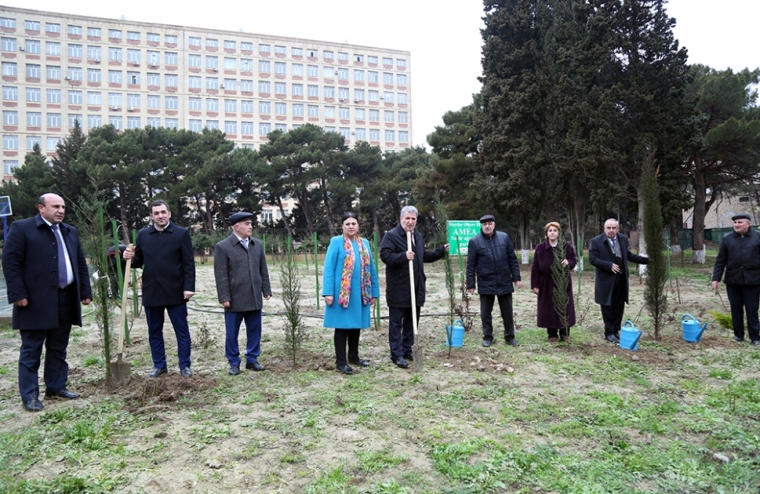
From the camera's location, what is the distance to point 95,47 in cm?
5300

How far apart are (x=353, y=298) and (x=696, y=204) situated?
71.8ft

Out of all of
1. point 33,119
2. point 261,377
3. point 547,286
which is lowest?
point 261,377

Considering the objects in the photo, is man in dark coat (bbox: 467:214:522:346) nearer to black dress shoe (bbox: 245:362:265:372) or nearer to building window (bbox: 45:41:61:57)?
black dress shoe (bbox: 245:362:265:372)

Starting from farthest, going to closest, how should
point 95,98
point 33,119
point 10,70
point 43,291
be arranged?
1. point 95,98
2. point 33,119
3. point 10,70
4. point 43,291

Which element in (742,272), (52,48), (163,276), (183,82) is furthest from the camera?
(183,82)

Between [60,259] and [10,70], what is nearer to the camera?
[60,259]

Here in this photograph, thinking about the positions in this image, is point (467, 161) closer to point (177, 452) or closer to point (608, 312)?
point (608, 312)

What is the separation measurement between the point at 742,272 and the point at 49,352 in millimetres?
7769

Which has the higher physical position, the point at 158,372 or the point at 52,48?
the point at 52,48

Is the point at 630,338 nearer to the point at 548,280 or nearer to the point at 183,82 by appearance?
the point at 548,280

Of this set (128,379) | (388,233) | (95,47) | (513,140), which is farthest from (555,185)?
(95,47)

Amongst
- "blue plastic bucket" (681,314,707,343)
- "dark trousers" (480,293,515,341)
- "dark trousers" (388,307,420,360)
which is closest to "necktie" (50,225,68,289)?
"dark trousers" (388,307,420,360)

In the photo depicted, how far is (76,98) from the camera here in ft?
171

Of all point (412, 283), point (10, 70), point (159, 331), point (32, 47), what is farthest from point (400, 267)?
point (32, 47)
